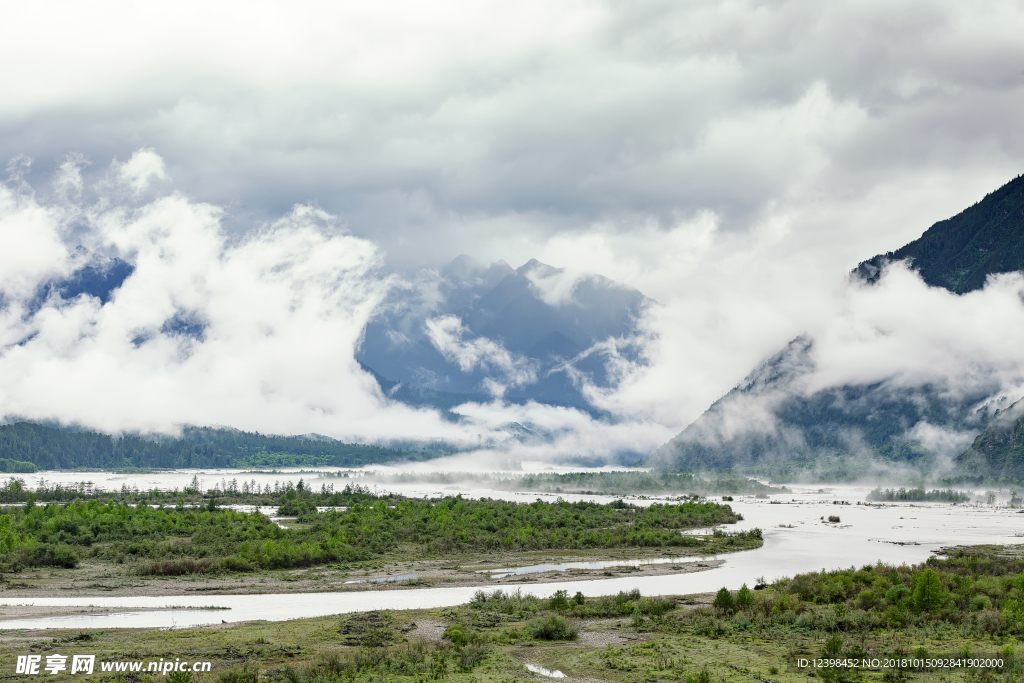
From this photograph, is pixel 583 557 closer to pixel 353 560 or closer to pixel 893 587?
pixel 353 560

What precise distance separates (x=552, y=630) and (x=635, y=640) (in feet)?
14.6

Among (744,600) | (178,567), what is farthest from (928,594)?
(178,567)

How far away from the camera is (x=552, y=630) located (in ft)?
148

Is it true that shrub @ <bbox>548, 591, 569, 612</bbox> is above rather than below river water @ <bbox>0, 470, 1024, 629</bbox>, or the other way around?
above

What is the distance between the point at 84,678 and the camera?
34.6 m

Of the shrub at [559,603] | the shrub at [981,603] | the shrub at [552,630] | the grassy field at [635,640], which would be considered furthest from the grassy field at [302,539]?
the shrub at [981,603]

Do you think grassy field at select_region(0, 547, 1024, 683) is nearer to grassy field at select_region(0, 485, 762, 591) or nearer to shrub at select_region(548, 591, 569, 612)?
shrub at select_region(548, 591, 569, 612)

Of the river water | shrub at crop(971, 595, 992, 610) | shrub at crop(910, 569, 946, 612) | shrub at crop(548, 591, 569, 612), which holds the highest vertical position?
shrub at crop(910, 569, 946, 612)

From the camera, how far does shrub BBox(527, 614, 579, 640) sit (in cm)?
4491

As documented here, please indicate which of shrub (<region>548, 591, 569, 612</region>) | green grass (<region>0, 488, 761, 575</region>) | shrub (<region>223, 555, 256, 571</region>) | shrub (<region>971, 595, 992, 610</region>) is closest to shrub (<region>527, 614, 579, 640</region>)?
shrub (<region>548, 591, 569, 612</region>)

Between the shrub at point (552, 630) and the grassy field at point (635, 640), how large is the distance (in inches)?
3.5

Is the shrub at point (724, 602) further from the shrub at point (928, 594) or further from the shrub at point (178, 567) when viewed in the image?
the shrub at point (178, 567)

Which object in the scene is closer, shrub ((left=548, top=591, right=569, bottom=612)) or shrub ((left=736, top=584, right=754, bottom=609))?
shrub ((left=736, top=584, right=754, bottom=609))

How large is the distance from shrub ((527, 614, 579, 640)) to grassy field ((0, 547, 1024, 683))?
0.09 m
